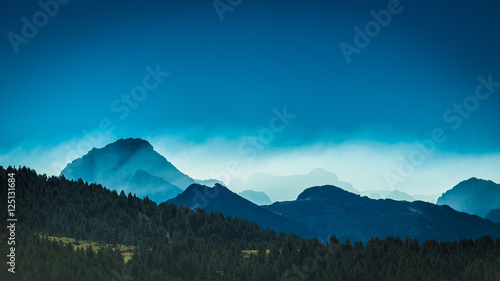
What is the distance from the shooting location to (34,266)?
182000 mm

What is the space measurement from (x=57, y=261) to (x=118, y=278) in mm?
24353

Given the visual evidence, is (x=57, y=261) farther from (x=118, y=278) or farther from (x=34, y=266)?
(x=118, y=278)

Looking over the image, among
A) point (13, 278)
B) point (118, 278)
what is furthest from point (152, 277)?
point (13, 278)


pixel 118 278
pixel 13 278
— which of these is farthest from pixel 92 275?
pixel 13 278

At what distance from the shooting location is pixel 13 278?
17225 centimetres

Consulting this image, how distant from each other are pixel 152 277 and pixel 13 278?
49257 mm

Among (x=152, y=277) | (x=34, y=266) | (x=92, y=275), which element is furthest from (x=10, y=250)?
(x=152, y=277)

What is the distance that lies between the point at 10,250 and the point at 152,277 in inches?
2063

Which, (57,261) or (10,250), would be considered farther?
(57,261)

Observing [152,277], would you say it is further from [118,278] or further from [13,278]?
[13,278]

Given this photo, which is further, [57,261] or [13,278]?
[57,261]

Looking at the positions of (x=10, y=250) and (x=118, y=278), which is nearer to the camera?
(x=10, y=250)

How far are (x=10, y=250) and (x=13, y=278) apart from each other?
1084 centimetres

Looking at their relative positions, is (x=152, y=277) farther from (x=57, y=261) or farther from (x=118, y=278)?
(x=57, y=261)
